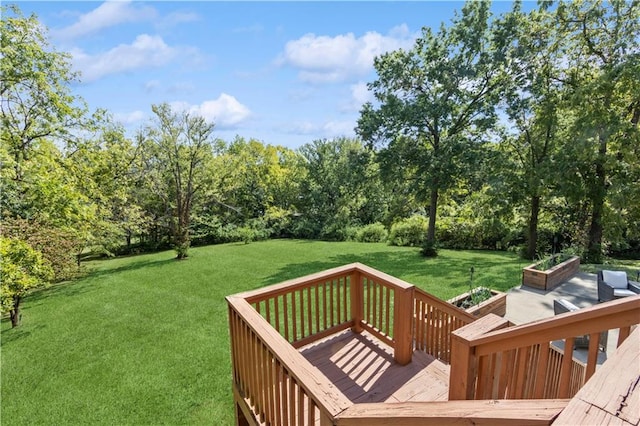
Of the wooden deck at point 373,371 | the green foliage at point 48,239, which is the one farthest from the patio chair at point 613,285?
the green foliage at point 48,239

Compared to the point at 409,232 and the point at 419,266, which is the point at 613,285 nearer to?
the point at 419,266

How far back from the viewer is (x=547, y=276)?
646 centimetres

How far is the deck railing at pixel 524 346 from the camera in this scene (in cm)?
123

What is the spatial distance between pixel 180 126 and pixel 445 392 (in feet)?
38.6

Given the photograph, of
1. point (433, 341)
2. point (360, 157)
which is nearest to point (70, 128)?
point (360, 157)

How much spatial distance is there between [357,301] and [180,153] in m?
10.4

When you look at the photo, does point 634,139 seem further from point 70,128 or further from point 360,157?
point 70,128

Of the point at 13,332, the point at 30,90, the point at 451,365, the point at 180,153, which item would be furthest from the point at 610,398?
the point at 180,153

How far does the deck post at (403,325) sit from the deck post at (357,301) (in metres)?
0.64

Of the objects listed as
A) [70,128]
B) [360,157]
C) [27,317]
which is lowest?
[27,317]

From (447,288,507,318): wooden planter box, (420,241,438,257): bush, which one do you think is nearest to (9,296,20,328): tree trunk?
(447,288,507,318): wooden planter box

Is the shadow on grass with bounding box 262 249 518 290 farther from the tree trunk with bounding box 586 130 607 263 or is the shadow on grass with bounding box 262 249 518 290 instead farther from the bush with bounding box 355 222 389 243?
the bush with bounding box 355 222 389 243

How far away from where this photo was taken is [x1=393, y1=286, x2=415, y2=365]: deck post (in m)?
3.20

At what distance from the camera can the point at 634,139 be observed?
8.10m
